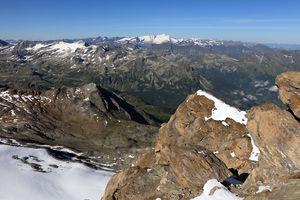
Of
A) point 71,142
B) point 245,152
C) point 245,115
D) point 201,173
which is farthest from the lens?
point 71,142

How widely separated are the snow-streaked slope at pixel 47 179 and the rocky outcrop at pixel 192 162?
39434 millimetres

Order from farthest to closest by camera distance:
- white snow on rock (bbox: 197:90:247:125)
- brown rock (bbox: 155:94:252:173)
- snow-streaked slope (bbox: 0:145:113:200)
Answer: snow-streaked slope (bbox: 0:145:113:200), white snow on rock (bbox: 197:90:247:125), brown rock (bbox: 155:94:252:173)

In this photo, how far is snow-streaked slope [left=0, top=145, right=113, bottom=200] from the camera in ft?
292

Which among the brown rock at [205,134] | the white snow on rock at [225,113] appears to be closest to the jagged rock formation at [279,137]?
the brown rock at [205,134]

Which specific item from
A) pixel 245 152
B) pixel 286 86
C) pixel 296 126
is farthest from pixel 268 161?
pixel 286 86

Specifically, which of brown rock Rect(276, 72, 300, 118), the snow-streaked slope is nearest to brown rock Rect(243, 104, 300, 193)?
brown rock Rect(276, 72, 300, 118)

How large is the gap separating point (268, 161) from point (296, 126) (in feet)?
24.7

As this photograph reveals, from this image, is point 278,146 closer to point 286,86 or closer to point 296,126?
point 296,126

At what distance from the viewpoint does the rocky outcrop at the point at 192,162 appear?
116 ft

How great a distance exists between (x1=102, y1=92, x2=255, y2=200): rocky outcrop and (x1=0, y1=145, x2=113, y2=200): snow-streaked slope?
3943cm

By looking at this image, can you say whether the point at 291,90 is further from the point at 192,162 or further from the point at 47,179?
the point at 47,179

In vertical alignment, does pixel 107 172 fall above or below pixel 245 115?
below

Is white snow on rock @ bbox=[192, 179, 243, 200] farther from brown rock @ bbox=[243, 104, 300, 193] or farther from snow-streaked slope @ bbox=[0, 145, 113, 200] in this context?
snow-streaked slope @ bbox=[0, 145, 113, 200]

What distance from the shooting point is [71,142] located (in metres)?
194
